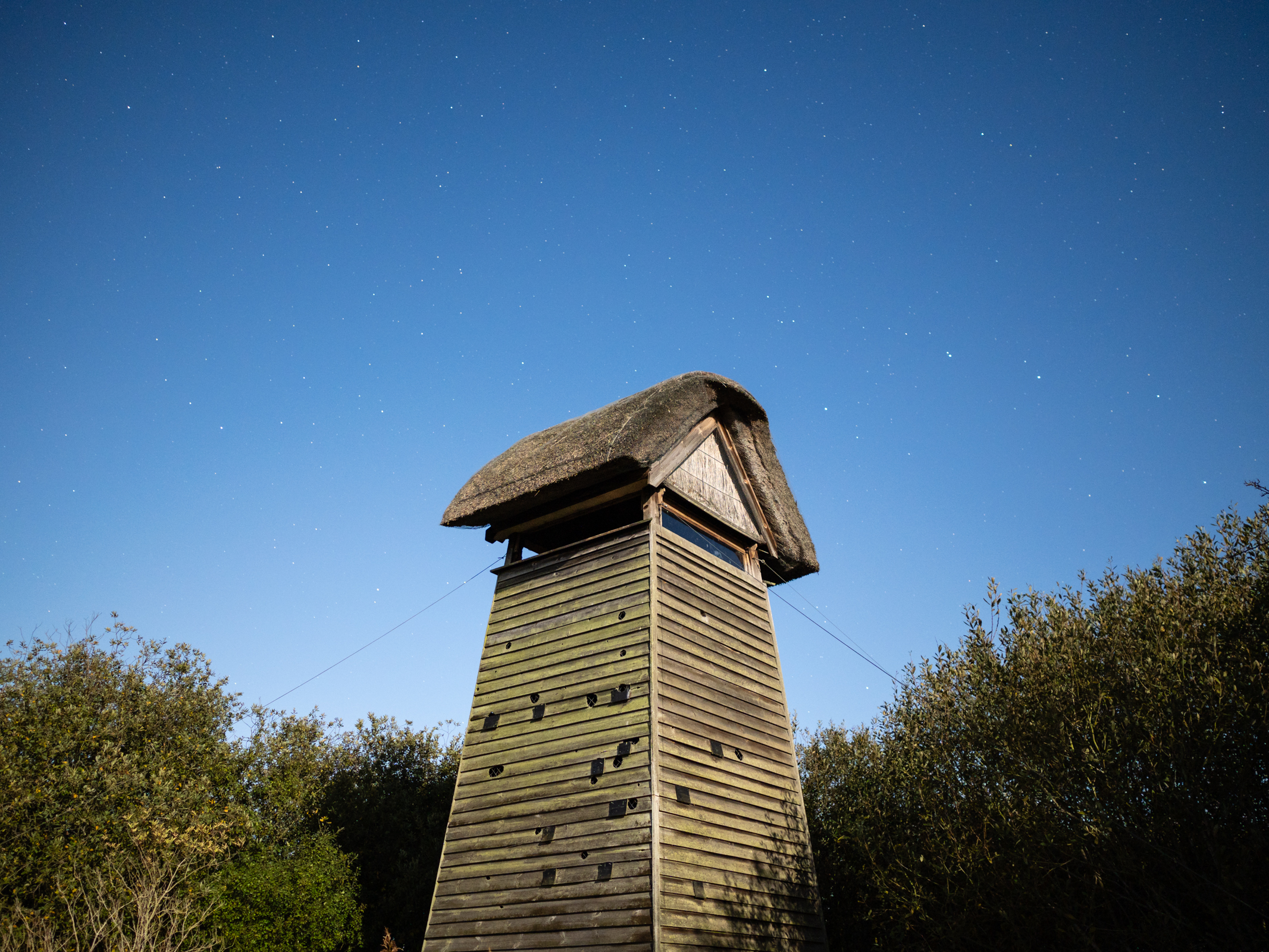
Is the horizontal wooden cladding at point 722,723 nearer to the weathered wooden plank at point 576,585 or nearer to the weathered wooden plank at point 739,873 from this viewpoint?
the weathered wooden plank at point 739,873

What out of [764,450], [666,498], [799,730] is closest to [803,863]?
[666,498]

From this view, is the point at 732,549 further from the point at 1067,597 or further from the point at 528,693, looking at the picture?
the point at 1067,597

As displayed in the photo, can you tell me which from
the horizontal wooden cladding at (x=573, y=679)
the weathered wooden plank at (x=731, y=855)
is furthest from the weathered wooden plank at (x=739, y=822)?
the horizontal wooden cladding at (x=573, y=679)

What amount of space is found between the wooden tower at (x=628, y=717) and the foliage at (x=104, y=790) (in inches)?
329

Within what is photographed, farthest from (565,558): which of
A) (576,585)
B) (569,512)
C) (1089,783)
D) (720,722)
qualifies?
(1089,783)

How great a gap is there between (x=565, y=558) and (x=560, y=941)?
188 inches

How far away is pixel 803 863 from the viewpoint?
10.1m

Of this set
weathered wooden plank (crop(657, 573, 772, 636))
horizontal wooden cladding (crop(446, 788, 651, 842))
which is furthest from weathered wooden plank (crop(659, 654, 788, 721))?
horizontal wooden cladding (crop(446, 788, 651, 842))

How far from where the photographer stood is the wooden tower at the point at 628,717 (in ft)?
27.0

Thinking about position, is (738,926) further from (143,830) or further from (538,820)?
(143,830)

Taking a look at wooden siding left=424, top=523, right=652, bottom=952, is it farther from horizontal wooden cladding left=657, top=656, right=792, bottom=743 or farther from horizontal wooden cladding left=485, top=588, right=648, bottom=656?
horizontal wooden cladding left=657, top=656, right=792, bottom=743

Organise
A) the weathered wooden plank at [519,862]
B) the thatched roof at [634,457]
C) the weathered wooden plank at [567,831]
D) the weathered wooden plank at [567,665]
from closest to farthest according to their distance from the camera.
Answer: the weathered wooden plank at [519,862] → the weathered wooden plank at [567,831] → the weathered wooden plank at [567,665] → the thatched roof at [634,457]

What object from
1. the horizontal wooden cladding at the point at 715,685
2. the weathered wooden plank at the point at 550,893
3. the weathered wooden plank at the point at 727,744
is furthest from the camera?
the horizontal wooden cladding at the point at 715,685

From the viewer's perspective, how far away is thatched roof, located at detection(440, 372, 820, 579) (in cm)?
1069
